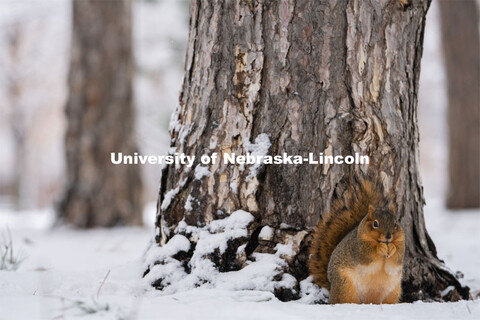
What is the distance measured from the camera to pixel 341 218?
233cm

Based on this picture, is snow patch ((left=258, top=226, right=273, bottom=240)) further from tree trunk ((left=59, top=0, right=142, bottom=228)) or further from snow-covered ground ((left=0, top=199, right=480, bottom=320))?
tree trunk ((left=59, top=0, right=142, bottom=228))

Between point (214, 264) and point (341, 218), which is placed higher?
point (341, 218)

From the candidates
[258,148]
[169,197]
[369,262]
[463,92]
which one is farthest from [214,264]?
[463,92]

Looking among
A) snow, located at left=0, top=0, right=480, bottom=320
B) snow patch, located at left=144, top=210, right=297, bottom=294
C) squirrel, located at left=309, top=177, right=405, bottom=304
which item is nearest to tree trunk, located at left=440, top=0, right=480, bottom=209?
snow, located at left=0, top=0, right=480, bottom=320

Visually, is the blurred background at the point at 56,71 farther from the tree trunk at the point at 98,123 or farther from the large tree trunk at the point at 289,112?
the large tree trunk at the point at 289,112

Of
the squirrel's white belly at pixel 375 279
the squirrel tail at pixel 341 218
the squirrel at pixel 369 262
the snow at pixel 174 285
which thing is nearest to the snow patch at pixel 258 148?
the snow at pixel 174 285

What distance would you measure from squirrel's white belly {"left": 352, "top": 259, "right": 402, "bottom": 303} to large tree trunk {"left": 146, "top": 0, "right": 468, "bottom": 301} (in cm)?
28

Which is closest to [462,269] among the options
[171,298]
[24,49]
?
[171,298]

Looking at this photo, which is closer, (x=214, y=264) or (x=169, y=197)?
(x=214, y=264)

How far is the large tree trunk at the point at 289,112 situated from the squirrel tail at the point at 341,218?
0.13 feet

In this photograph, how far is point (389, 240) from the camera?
2.09 meters

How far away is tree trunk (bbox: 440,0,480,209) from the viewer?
839 centimetres

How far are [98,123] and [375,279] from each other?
4506 millimetres

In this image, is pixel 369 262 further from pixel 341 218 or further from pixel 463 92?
pixel 463 92
